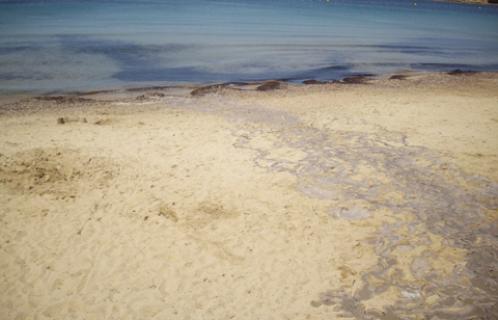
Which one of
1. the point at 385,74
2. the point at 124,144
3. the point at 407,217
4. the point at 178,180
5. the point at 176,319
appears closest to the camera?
the point at 176,319

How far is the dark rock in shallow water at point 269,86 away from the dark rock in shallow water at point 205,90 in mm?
2054

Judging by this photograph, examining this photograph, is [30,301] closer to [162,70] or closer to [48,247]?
[48,247]

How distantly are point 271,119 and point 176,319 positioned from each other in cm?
873

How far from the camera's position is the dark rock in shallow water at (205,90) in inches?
640

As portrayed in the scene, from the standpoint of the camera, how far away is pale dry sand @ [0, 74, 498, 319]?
201 inches

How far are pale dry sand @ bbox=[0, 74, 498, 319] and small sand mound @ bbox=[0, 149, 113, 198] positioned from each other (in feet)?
0.16

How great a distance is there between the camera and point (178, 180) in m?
8.24

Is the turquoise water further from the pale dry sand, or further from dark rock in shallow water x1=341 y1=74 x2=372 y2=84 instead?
the pale dry sand

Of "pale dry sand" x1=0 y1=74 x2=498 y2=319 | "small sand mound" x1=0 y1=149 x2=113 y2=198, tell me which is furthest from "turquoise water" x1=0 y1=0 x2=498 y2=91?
"small sand mound" x1=0 y1=149 x2=113 y2=198

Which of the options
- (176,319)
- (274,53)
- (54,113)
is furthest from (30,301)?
(274,53)

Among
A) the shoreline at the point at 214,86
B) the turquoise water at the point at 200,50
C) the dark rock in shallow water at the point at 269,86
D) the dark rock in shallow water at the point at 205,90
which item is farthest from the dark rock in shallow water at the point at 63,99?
the dark rock in shallow water at the point at 269,86

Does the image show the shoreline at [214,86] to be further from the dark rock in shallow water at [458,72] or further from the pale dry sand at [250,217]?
the pale dry sand at [250,217]

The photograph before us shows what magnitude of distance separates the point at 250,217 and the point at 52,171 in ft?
17.1

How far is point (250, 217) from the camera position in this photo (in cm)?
695
